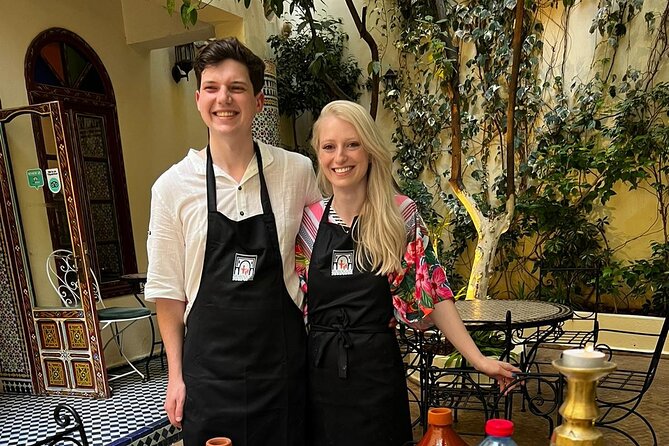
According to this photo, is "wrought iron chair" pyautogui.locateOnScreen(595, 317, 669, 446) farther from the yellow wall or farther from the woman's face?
the yellow wall

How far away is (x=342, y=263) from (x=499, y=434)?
0.77m

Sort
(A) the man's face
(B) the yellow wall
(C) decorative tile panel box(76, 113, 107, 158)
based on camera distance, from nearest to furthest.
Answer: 1. (A) the man's face
2. (B) the yellow wall
3. (C) decorative tile panel box(76, 113, 107, 158)

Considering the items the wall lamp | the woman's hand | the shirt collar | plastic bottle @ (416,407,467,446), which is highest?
the wall lamp

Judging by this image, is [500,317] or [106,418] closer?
[500,317]

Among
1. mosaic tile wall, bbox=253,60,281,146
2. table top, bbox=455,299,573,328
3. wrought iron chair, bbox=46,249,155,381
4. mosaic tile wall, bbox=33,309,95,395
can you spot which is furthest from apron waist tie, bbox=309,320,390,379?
mosaic tile wall, bbox=253,60,281,146

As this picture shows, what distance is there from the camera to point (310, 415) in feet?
4.88

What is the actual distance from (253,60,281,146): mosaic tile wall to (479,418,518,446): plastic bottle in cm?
409

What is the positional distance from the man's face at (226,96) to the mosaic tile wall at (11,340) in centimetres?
315

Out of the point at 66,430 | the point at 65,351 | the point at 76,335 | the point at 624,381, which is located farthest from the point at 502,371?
the point at 65,351

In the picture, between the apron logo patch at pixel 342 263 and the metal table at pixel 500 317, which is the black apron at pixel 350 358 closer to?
the apron logo patch at pixel 342 263

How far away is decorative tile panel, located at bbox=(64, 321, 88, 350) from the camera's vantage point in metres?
3.74

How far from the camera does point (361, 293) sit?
145 cm

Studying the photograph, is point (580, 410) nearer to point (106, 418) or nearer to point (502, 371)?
point (502, 371)

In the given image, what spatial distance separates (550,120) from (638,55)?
94 cm
